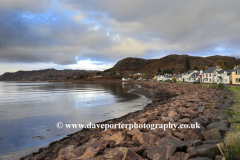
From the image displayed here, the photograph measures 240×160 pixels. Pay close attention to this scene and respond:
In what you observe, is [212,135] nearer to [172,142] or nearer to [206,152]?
[206,152]

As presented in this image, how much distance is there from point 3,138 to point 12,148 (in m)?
2.45

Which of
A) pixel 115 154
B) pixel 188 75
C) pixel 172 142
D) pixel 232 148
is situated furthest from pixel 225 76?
pixel 115 154

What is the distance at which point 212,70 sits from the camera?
189ft

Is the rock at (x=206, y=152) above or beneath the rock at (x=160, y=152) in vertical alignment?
above

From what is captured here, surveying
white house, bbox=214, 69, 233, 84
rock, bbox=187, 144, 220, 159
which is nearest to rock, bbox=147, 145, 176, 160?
rock, bbox=187, 144, 220, 159

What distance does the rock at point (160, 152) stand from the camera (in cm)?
405

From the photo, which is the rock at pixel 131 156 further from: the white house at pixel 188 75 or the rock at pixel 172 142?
the white house at pixel 188 75

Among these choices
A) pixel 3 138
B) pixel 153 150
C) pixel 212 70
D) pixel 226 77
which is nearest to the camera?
pixel 153 150

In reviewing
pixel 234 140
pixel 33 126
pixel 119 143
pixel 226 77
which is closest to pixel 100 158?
pixel 119 143

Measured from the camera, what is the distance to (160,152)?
4250mm

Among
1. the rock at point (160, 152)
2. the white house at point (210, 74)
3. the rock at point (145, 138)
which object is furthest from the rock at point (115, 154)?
the white house at point (210, 74)

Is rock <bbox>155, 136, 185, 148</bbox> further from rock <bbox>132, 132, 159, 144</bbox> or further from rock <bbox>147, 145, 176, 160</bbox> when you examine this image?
rock <bbox>147, 145, 176, 160</bbox>

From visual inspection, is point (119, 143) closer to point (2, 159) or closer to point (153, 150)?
point (153, 150)

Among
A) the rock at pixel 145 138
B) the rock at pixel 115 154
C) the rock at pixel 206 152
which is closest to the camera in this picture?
the rock at pixel 206 152
